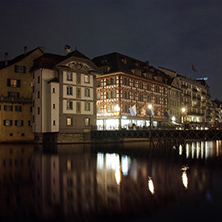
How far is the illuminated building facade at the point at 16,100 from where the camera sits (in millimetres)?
57312

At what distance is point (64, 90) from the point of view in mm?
53781

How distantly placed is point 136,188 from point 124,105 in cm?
5009

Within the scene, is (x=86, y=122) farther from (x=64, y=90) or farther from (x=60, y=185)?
(x=60, y=185)

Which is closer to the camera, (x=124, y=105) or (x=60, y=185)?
(x=60, y=185)

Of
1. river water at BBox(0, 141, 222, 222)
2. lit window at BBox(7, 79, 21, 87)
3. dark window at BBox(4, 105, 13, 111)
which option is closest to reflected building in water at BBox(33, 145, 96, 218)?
river water at BBox(0, 141, 222, 222)

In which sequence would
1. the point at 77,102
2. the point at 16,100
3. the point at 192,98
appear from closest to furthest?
the point at 77,102
the point at 16,100
the point at 192,98

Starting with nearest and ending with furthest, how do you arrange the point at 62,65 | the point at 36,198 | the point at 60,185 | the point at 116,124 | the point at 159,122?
the point at 36,198 < the point at 60,185 < the point at 62,65 < the point at 116,124 < the point at 159,122

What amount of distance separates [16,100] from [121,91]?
23032 mm

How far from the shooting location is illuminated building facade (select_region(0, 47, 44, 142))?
2256 inches

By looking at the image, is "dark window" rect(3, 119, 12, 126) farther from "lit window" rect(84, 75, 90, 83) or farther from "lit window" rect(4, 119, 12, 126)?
"lit window" rect(84, 75, 90, 83)

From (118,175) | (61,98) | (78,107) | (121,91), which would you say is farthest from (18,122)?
(118,175)

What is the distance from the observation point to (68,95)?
5434 cm

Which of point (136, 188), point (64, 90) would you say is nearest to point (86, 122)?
point (64, 90)

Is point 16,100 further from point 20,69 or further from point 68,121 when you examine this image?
point 68,121
